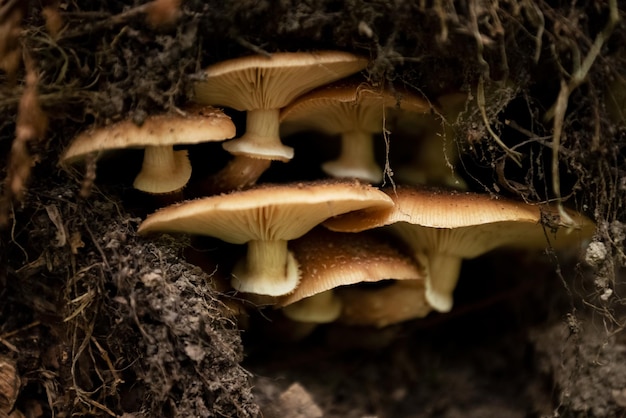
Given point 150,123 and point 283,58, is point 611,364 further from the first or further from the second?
point 150,123

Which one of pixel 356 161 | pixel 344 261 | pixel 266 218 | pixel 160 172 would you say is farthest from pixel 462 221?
pixel 160 172

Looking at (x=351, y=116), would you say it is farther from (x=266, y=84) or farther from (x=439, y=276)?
(x=439, y=276)

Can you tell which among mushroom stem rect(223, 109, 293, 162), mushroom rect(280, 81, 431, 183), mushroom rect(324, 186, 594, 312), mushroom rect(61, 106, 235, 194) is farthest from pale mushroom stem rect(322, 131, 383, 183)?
mushroom rect(61, 106, 235, 194)

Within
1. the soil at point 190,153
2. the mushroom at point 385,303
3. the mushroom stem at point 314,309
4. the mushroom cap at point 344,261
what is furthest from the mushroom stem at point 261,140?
the mushroom at point 385,303

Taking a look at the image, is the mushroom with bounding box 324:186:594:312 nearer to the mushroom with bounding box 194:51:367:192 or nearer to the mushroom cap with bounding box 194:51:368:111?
the mushroom with bounding box 194:51:367:192

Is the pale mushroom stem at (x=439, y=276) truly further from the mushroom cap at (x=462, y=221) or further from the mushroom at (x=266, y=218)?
the mushroom at (x=266, y=218)

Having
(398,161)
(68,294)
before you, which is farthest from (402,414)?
(68,294)

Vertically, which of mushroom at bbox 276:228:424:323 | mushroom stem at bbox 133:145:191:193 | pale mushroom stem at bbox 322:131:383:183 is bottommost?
mushroom at bbox 276:228:424:323
